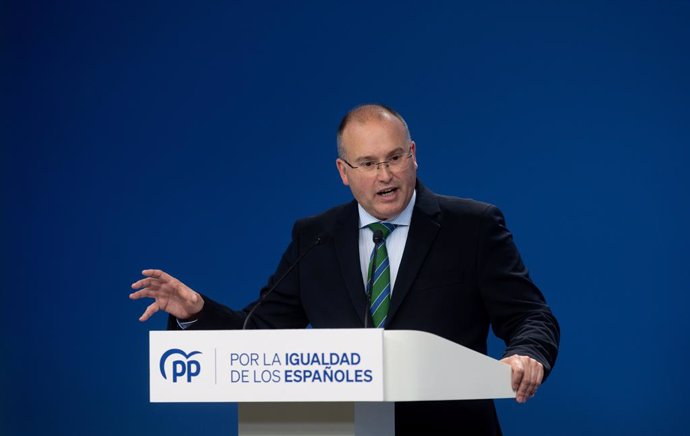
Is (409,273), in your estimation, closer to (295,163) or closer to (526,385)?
(526,385)

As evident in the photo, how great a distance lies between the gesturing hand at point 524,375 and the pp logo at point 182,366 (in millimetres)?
603

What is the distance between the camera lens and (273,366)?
1796 millimetres

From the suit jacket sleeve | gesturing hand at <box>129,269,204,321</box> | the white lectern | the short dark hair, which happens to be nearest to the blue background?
the suit jacket sleeve

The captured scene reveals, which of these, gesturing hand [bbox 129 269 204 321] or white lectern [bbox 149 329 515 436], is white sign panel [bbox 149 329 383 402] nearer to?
white lectern [bbox 149 329 515 436]

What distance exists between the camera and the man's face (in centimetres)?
251

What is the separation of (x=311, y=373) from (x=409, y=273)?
2.41ft

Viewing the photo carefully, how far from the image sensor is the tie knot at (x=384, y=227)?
2.57 meters

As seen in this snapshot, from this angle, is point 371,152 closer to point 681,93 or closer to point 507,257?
point 507,257

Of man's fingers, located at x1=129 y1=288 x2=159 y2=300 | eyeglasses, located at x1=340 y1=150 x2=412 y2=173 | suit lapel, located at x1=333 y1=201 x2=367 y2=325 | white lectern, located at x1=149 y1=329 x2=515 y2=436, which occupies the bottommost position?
white lectern, located at x1=149 y1=329 x2=515 y2=436

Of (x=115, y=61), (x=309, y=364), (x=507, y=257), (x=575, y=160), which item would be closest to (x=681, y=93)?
(x=575, y=160)

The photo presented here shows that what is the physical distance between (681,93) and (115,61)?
241 cm

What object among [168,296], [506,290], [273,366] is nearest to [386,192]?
[506,290]

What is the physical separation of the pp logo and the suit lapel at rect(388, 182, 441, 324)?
0.70m

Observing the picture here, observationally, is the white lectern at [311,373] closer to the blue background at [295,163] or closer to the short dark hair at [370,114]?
the short dark hair at [370,114]
